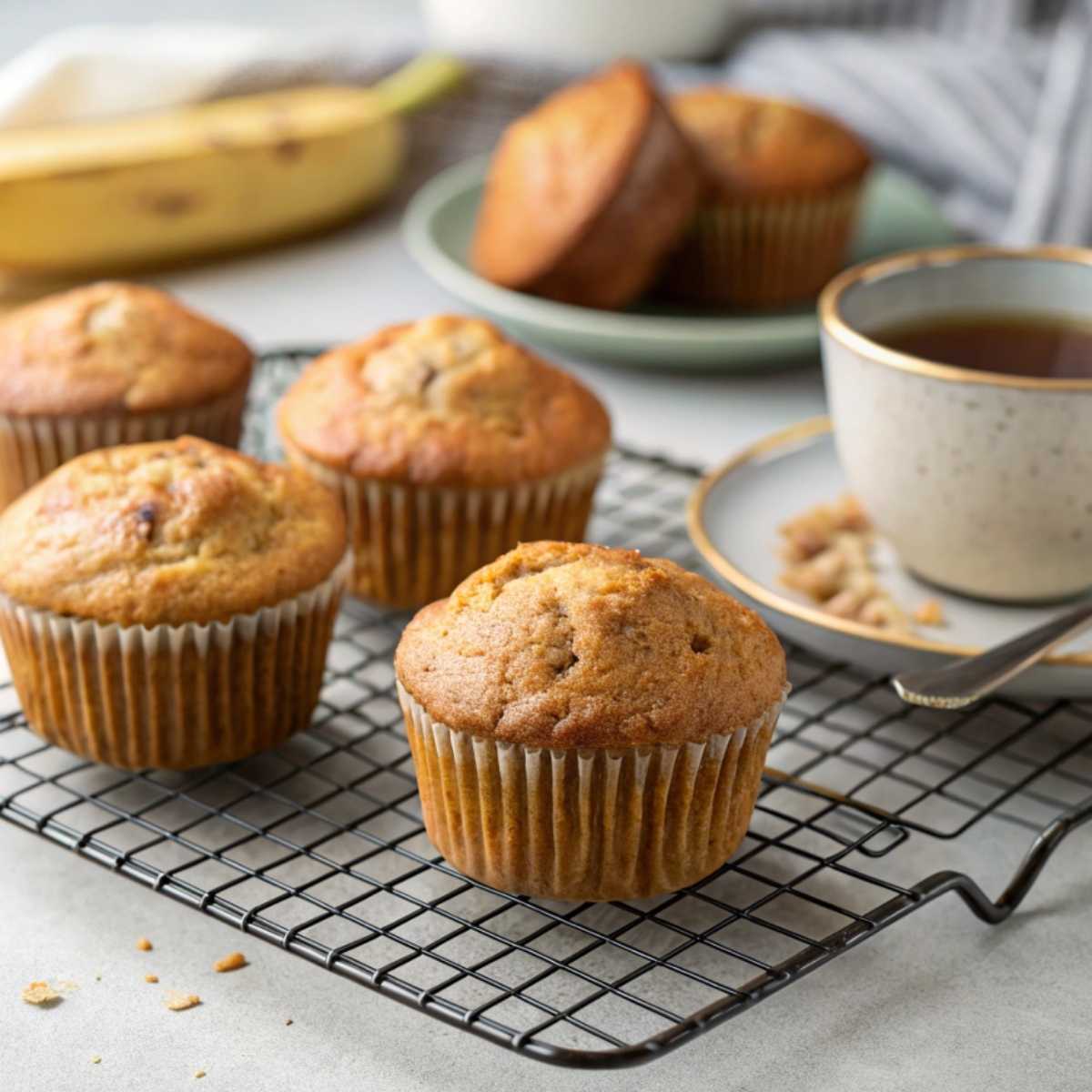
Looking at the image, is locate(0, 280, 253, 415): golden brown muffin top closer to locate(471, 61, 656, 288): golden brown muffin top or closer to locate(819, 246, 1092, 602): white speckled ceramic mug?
locate(471, 61, 656, 288): golden brown muffin top

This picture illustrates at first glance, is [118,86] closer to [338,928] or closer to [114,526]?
[114,526]

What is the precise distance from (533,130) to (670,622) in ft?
4.90

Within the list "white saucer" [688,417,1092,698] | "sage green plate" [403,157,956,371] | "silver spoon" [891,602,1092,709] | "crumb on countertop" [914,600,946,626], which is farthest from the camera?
"sage green plate" [403,157,956,371]

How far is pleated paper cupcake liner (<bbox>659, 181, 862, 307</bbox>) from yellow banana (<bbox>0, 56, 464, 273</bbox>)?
0.81 m

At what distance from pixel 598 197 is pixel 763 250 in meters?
0.36

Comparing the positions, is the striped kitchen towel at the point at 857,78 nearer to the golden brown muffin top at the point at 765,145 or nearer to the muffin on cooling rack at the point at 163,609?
the golden brown muffin top at the point at 765,145

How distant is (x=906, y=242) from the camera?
2.93m

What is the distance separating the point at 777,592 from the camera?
177 cm

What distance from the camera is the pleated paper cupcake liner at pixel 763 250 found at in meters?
2.64

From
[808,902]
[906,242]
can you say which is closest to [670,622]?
[808,902]

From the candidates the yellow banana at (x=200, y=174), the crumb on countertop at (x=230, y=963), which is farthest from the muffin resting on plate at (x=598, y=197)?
the crumb on countertop at (x=230, y=963)

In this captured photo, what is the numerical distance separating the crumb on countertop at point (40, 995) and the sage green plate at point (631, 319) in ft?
4.57

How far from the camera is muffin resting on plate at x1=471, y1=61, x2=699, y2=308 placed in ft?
8.04

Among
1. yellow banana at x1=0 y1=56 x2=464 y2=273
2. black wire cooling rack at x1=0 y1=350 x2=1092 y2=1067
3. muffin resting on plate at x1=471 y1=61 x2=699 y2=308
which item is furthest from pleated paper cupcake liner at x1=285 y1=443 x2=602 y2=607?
yellow banana at x1=0 y1=56 x2=464 y2=273
